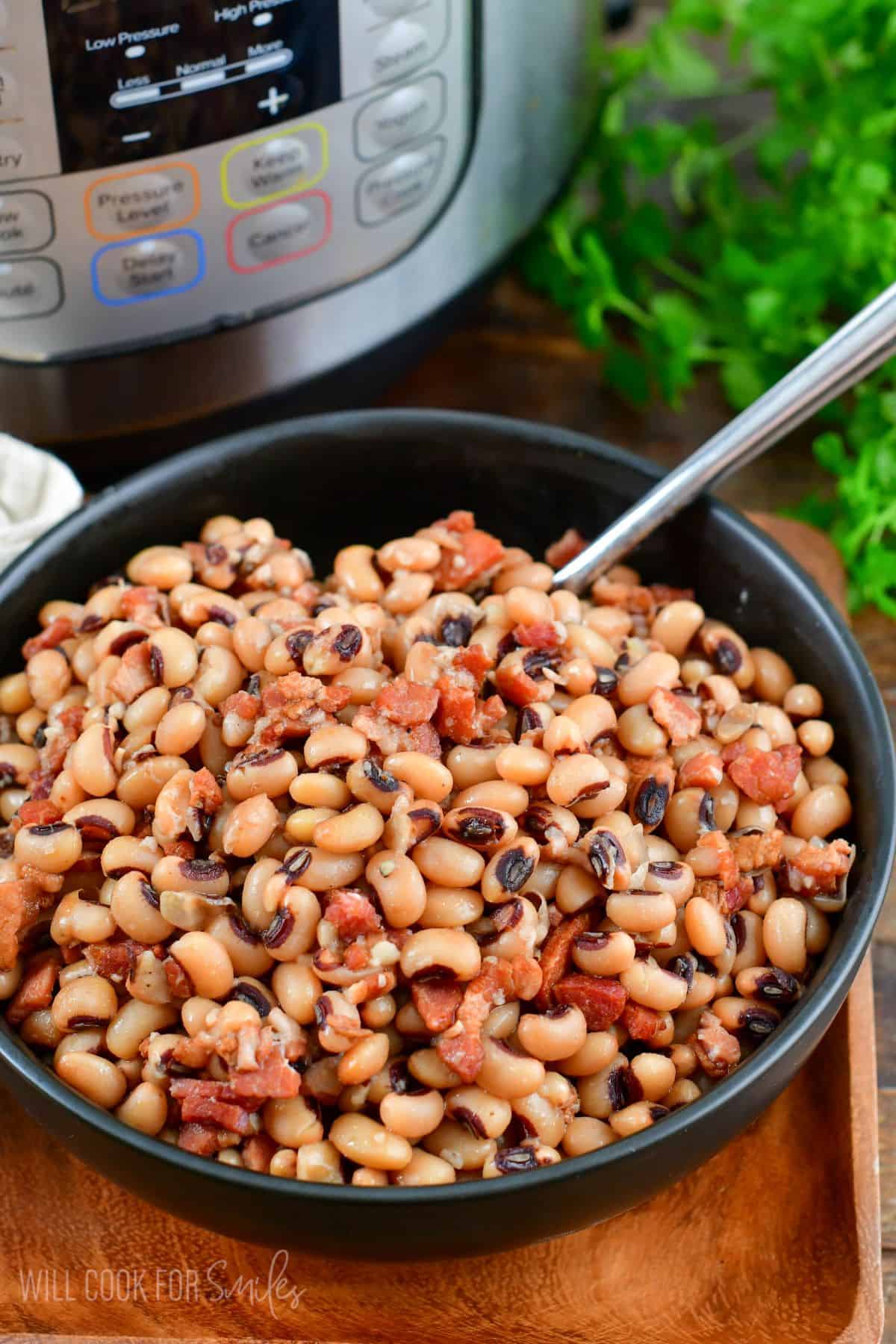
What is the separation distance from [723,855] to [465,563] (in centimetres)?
30

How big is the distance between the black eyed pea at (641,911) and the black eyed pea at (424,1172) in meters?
0.17

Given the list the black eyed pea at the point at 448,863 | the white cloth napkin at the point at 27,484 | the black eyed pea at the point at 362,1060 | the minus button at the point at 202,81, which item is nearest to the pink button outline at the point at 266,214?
the minus button at the point at 202,81

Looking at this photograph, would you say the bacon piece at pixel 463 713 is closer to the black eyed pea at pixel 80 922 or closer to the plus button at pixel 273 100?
the black eyed pea at pixel 80 922

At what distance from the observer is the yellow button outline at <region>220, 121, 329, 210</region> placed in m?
1.04

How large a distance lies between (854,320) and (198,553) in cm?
50

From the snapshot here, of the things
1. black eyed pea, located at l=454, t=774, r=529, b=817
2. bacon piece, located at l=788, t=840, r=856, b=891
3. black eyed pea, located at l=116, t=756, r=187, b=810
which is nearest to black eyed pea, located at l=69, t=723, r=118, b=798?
black eyed pea, located at l=116, t=756, r=187, b=810

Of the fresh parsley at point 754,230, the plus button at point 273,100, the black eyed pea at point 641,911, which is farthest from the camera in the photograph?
the fresh parsley at point 754,230

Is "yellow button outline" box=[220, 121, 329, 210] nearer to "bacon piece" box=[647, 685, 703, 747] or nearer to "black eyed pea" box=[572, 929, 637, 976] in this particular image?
"bacon piece" box=[647, 685, 703, 747]

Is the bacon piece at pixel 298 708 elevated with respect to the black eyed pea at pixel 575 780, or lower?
elevated

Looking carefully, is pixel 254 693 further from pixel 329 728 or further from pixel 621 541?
pixel 621 541

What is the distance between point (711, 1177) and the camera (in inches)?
34.8

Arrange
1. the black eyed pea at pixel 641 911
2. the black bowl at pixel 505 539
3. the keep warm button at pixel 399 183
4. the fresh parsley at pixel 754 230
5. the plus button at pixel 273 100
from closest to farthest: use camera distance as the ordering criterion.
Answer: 1. the black bowl at pixel 505 539
2. the black eyed pea at pixel 641 911
3. the plus button at pixel 273 100
4. the keep warm button at pixel 399 183
5. the fresh parsley at pixel 754 230

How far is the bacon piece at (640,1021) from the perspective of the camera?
2.69 ft

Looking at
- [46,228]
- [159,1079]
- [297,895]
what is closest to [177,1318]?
[159,1079]
